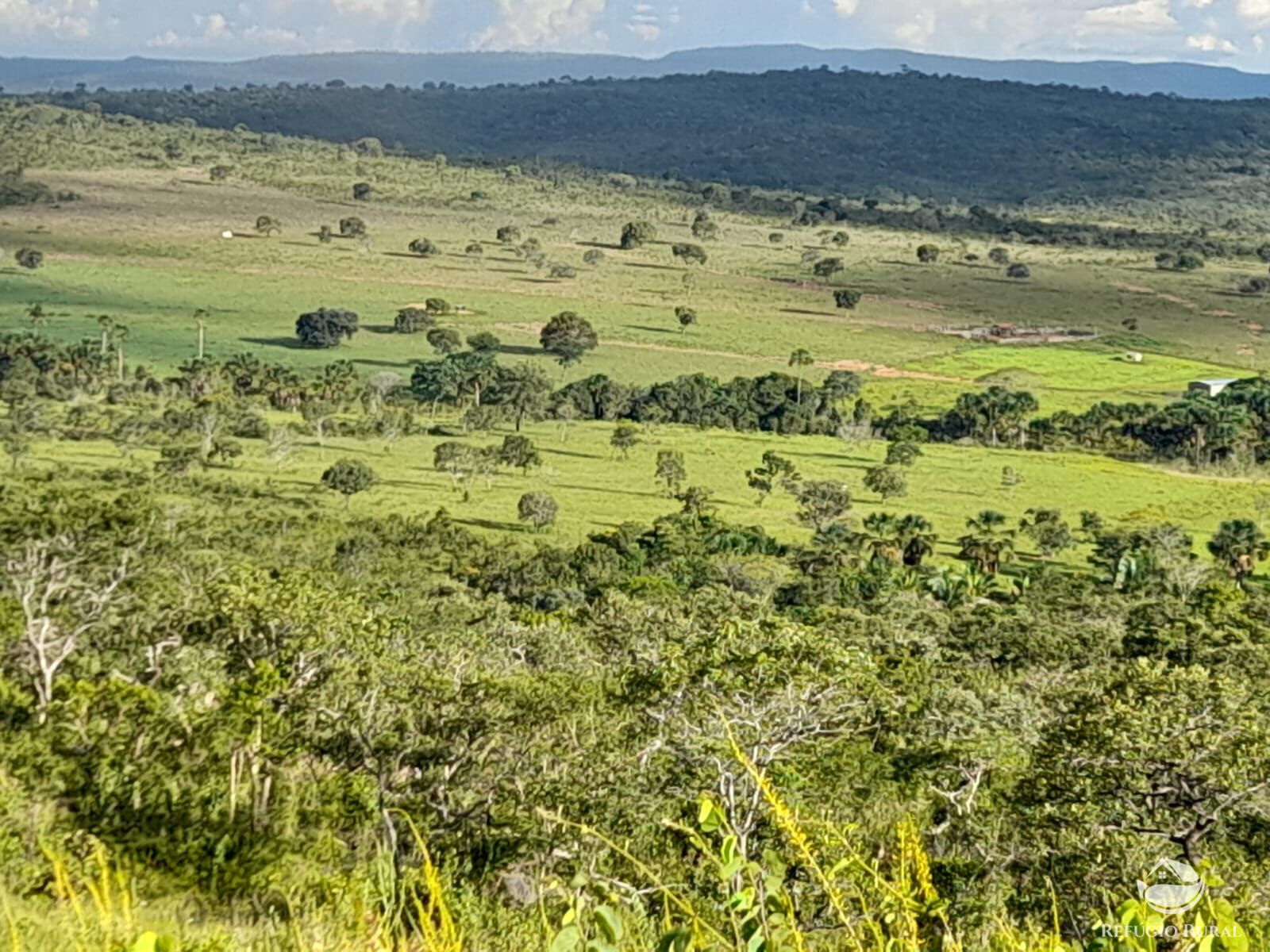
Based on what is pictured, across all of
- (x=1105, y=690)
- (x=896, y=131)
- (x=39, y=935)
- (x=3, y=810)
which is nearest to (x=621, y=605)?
(x=1105, y=690)

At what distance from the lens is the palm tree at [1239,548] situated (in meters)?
33.8

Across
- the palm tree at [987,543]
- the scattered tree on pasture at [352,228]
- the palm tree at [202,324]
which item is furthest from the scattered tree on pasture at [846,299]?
the palm tree at [987,543]

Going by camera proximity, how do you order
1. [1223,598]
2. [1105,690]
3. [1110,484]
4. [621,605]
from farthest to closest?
[1110,484]
[1223,598]
[621,605]
[1105,690]

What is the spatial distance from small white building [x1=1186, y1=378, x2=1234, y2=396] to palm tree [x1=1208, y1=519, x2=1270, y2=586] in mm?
23540

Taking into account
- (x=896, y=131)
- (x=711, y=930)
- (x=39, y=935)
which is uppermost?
(x=896, y=131)

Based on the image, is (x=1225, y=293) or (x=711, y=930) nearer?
(x=711, y=930)

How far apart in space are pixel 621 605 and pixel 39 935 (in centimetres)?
1963

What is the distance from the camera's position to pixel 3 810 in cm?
853

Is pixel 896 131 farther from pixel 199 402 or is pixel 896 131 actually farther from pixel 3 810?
pixel 3 810

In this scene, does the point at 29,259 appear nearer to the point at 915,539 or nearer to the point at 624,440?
the point at 624,440

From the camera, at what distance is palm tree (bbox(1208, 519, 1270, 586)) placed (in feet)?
111

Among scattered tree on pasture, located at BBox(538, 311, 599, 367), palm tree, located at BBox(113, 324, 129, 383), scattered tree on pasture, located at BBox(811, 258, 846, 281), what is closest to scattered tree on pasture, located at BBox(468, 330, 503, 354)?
scattered tree on pasture, located at BBox(538, 311, 599, 367)

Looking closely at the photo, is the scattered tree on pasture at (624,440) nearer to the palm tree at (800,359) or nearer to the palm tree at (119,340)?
the palm tree at (800,359)

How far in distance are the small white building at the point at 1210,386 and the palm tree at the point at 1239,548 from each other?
23540mm
